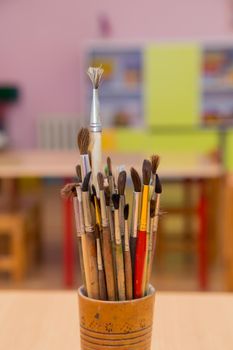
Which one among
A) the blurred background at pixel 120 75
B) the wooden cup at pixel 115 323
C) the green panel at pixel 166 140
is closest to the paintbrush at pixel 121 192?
the wooden cup at pixel 115 323

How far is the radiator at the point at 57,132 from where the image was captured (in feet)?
22.1

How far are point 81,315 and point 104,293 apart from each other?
1.7 inches

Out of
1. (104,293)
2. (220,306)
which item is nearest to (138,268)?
(104,293)

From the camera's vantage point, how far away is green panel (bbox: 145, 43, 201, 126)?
6.30 meters

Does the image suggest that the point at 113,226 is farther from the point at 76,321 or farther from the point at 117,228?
the point at 76,321

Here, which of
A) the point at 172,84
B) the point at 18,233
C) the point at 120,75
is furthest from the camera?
the point at 120,75

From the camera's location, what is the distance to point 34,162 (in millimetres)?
3643

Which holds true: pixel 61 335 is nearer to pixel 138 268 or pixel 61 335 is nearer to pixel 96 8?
pixel 138 268

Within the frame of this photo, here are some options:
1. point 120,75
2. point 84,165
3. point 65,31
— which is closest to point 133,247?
point 84,165

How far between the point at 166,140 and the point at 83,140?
18.4ft

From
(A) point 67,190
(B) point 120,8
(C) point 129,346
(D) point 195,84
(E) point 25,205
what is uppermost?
(B) point 120,8

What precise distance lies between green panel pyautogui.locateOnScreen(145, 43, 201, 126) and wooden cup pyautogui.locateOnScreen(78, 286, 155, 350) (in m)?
5.67

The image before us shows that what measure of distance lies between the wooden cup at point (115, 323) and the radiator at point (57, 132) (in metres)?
5.97

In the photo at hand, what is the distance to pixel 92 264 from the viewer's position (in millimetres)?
793
